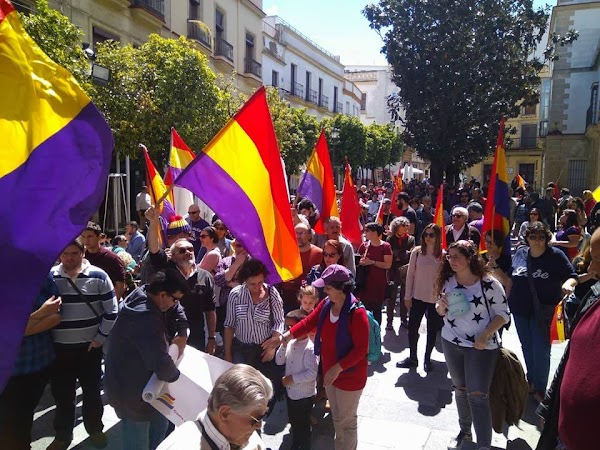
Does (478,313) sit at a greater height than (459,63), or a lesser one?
lesser

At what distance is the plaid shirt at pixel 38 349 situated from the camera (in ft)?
10.5

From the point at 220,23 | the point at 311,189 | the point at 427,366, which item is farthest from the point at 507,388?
the point at 220,23

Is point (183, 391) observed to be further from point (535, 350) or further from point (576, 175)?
point (576, 175)

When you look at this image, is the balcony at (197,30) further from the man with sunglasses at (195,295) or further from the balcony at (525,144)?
the balcony at (525,144)

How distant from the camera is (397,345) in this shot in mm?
6270

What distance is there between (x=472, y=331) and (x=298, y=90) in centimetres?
3221

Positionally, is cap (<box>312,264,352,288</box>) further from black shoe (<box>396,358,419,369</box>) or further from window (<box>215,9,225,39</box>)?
window (<box>215,9,225,39</box>)

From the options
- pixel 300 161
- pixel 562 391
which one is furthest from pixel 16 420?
pixel 300 161

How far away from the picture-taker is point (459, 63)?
18.6 m

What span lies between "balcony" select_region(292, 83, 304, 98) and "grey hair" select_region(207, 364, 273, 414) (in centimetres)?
3273

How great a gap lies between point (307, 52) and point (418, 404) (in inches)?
1337

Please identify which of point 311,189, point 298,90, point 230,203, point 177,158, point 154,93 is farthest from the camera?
point 298,90

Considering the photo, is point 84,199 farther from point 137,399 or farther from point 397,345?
point 397,345

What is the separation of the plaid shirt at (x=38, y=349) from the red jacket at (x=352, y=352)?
182 cm
